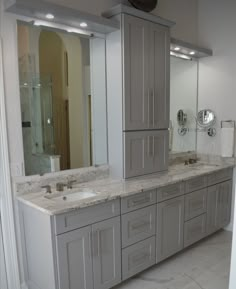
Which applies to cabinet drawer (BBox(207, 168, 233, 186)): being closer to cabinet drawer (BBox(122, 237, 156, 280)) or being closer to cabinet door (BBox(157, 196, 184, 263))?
cabinet door (BBox(157, 196, 184, 263))

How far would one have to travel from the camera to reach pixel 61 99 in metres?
2.54

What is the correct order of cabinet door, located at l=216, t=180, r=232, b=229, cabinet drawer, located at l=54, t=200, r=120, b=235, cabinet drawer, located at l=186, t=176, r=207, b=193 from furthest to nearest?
cabinet door, located at l=216, t=180, r=232, b=229 → cabinet drawer, located at l=186, t=176, r=207, b=193 → cabinet drawer, located at l=54, t=200, r=120, b=235

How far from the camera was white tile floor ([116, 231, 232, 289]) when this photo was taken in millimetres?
2459

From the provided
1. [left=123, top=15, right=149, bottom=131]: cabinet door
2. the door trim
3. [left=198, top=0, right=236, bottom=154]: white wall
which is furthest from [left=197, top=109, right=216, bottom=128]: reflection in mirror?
the door trim

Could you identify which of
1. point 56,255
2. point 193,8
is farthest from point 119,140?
point 193,8

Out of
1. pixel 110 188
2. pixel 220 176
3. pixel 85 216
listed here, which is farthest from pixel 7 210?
pixel 220 176

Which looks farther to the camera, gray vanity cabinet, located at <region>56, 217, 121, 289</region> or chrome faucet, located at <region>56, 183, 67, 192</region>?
chrome faucet, located at <region>56, 183, 67, 192</region>

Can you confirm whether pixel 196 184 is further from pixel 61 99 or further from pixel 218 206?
pixel 61 99

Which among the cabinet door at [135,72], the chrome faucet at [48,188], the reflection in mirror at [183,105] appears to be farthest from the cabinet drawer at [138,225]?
the reflection in mirror at [183,105]

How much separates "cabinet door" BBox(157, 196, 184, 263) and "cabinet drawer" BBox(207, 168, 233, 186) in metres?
0.61

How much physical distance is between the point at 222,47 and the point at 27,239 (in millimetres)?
3380

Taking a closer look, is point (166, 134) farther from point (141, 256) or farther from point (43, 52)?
point (43, 52)

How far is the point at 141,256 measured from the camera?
2477mm

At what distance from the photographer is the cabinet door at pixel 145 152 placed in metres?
2.64
